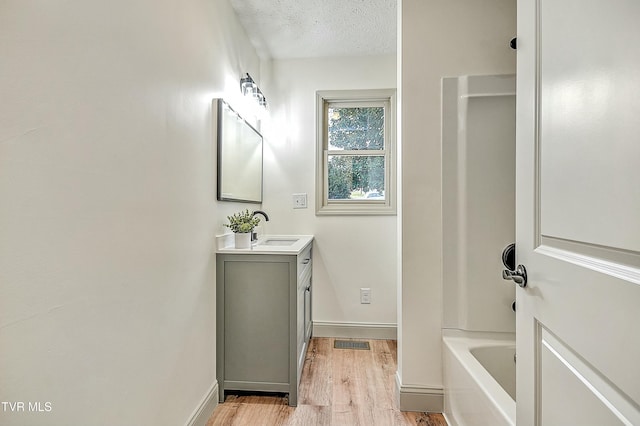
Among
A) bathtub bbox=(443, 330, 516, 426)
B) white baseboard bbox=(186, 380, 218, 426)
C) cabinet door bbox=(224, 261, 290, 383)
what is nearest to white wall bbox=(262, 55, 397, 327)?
cabinet door bbox=(224, 261, 290, 383)

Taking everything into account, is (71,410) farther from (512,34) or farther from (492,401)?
(512,34)

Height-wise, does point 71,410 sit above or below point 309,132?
below

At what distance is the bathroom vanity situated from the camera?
1808 mm

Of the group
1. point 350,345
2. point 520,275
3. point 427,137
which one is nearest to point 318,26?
point 427,137

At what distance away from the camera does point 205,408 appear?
63.4 inches

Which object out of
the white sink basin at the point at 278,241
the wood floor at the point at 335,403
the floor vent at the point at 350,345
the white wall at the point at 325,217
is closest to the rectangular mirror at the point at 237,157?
the white wall at the point at 325,217

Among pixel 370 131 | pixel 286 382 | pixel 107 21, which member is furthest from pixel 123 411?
pixel 370 131

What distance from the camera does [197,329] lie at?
1.57 meters

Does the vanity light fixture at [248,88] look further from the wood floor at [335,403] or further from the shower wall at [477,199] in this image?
the wood floor at [335,403]

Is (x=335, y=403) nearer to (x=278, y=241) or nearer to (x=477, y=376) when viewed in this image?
(x=477, y=376)

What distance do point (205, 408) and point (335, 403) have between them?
723 millimetres

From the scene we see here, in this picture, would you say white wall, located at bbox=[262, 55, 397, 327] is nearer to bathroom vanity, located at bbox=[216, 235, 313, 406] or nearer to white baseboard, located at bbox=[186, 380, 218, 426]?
bathroom vanity, located at bbox=[216, 235, 313, 406]

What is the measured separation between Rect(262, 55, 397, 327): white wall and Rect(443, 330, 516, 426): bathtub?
108 cm

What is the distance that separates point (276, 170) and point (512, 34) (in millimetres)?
1948
